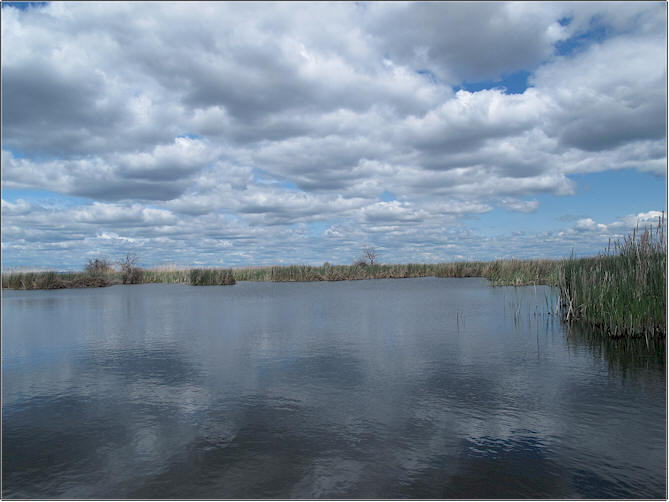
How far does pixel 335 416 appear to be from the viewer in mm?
4457

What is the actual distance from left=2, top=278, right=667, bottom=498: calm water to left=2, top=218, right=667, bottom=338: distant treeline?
0.99 m

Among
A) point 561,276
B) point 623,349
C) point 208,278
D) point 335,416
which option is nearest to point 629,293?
point 623,349

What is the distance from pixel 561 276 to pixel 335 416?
405 inches

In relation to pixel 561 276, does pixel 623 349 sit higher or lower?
lower

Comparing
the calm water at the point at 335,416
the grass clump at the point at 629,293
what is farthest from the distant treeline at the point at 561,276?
the calm water at the point at 335,416

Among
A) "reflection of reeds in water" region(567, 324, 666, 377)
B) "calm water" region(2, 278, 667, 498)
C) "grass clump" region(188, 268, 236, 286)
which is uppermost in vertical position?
"grass clump" region(188, 268, 236, 286)

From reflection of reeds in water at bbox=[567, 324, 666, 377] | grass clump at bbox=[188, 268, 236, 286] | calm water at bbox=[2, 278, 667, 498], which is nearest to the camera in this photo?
calm water at bbox=[2, 278, 667, 498]

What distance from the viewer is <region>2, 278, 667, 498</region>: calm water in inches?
127

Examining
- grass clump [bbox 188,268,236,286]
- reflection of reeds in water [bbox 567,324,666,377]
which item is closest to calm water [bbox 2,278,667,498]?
reflection of reeds in water [bbox 567,324,666,377]

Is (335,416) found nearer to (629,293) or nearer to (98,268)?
(629,293)

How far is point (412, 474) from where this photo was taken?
3.26 m

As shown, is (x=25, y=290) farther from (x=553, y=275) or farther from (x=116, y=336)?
(x=553, y=275)

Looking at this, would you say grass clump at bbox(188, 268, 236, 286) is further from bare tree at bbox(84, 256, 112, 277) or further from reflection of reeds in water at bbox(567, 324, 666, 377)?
reflection of reeds in water at bbox(567, 324, 666, 377)

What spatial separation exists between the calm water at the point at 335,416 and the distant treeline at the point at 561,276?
0.99 metres
